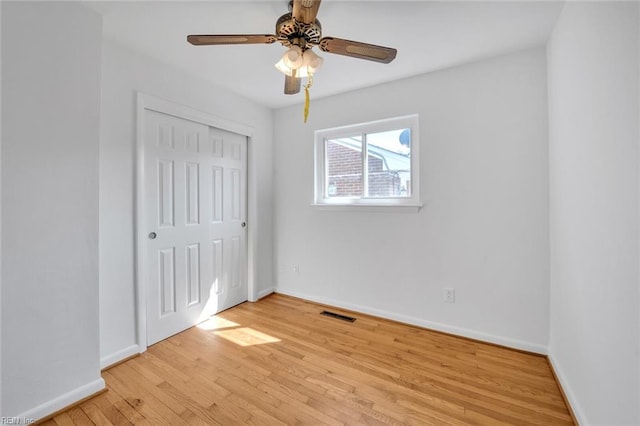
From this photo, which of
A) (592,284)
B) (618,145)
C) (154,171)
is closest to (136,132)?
(154,171)

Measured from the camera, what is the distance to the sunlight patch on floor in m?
2.23

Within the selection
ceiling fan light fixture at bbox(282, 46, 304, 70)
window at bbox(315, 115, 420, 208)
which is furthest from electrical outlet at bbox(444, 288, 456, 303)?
ceiling fan light fixture at bbox(282, 46, 304, 70)

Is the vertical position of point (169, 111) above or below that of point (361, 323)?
above

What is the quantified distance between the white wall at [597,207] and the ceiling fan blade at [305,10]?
122 centimetres

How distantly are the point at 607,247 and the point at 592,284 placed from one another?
10.0 inches

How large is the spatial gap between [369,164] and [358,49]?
1484 mm

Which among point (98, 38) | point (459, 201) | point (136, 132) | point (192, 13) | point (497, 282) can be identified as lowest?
point (497, 282)

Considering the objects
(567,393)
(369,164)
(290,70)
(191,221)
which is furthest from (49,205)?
(567,393)

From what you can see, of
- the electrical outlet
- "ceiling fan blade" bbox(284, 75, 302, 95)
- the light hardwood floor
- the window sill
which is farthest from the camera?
the window sill

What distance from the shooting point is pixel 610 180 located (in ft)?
3.54

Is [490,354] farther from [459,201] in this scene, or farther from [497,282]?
[459,201]

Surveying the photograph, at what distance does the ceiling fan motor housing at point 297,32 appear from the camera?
136 centimetres

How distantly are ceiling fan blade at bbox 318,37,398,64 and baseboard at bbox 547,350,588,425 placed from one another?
2150mm

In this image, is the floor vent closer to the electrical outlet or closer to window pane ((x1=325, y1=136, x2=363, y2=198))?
the electrical outlet
